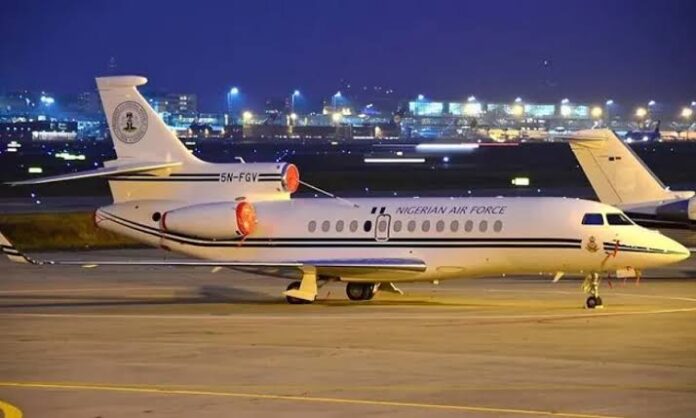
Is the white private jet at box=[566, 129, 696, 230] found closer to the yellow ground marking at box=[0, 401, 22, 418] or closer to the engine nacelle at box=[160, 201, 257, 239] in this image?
the engine nacelle at box=[160, 201, 257, 239]

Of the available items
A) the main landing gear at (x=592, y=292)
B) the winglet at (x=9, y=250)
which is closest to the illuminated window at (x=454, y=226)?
the main landing gear at (x=592, y=292)

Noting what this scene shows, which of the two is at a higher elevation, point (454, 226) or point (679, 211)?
point (454, 226)

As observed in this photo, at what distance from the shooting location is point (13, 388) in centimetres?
2158

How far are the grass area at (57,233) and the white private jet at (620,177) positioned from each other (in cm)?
1879

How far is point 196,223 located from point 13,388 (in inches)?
577

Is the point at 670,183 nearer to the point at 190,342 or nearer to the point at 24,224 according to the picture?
the point at 24,224

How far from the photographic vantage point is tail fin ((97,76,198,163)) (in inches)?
1487

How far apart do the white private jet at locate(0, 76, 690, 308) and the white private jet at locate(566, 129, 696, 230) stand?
6545 mm

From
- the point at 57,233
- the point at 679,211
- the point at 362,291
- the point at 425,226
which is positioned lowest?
the point at 57,233

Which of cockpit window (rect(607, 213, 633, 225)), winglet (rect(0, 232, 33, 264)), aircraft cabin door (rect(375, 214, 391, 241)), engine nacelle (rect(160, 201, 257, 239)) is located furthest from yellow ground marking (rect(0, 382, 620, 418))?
cockpit window (rect(607, 213, 633, 225))

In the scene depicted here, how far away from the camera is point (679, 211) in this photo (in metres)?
40.8

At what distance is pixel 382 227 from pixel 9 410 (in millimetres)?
16763

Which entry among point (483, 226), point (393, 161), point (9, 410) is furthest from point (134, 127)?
point (393, 161)

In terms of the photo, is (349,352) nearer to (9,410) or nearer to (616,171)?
(9,410)
